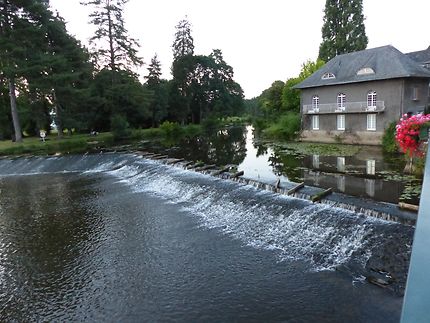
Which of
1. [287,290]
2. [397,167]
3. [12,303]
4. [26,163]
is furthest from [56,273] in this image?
[26,163]

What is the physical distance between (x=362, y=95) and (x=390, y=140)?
19.0 feet

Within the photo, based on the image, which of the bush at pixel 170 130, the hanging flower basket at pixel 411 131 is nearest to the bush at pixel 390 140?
the hanging flower basket at pixel 411 131

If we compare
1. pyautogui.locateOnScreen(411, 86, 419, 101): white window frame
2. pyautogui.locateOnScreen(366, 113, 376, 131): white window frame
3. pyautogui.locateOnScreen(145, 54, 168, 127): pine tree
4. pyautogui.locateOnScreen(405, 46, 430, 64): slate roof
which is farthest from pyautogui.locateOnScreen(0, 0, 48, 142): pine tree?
pyautogui.locateOnScreen(405, 46, 430, 64): slate roof

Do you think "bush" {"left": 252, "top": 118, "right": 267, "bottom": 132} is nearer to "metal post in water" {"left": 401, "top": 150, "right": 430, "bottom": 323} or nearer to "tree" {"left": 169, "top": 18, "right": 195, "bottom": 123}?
"tree" {"left": 169, "top": 18, "right": 195, "bottom": 123}

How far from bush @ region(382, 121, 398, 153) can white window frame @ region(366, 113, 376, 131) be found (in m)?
1.82

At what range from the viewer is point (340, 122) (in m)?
31.0

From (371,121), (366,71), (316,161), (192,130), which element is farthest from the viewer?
(192,130)

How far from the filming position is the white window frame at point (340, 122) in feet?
101

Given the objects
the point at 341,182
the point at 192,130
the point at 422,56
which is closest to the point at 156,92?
the point at 192,130

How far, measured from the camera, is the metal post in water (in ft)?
4.53

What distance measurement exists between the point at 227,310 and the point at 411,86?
26700 mm

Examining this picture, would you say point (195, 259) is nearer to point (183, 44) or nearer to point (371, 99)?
point (371, 99)

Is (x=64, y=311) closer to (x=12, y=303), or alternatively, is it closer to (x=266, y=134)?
(x=12, y=303)

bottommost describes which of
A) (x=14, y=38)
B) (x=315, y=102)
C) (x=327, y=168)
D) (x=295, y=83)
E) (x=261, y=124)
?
(x=327, y=168)
